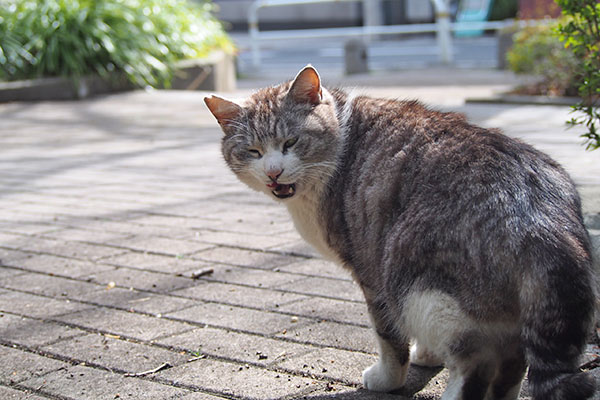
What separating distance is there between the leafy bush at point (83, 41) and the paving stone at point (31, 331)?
27.8 ft

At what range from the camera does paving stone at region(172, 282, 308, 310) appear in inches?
140

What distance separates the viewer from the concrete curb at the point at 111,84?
11.1m

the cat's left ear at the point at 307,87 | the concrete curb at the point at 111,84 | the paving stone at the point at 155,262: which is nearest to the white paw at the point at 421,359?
the cat's left ear at the point at 307,87

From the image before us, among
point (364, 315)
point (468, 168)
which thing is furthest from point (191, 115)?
point (468, 168)

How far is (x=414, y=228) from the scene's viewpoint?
7.80 feet

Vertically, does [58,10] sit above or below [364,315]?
above

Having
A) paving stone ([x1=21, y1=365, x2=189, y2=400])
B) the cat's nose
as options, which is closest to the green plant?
the cat's nose

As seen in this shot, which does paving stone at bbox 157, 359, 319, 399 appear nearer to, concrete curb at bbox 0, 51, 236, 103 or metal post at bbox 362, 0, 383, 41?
concrete curb at bbox 0, 51, 236, 103

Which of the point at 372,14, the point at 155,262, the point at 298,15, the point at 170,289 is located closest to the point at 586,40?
the point at 170,289

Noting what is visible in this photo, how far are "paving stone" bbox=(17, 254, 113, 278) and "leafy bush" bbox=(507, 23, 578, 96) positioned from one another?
654 cm

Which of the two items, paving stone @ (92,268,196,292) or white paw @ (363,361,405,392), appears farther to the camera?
paving stone @ (92,268,196,292)

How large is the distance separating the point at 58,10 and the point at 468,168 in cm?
1066

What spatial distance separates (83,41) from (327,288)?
9.09 metres

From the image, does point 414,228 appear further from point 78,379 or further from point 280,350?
point 78,379
